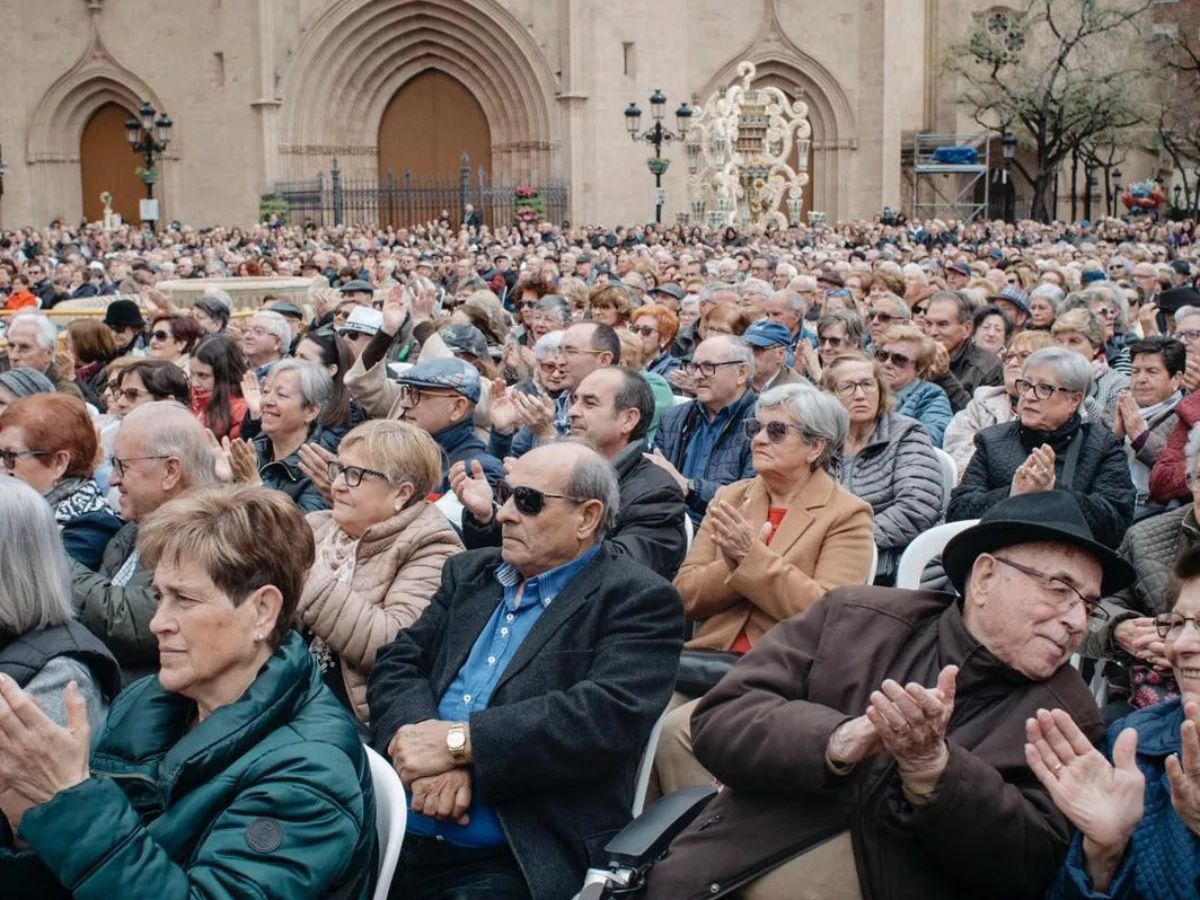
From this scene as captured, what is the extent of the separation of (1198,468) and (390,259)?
14.3 m

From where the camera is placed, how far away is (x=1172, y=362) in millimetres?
7023

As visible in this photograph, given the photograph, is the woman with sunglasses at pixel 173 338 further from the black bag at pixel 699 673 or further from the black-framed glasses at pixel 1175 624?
the black-framed glasses at pixel 1175 624

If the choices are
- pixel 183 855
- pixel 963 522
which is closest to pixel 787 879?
pixel 183 855

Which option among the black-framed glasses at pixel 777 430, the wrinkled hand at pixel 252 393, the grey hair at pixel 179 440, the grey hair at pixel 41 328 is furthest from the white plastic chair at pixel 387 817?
the grey hair at pixel 41 328

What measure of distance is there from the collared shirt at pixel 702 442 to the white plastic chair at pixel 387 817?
3.29 m

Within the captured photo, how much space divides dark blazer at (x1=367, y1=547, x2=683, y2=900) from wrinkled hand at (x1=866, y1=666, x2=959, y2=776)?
33.8 inches

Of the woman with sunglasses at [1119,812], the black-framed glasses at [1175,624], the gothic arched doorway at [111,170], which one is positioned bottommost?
the woman with sunglasses at [1119,812]

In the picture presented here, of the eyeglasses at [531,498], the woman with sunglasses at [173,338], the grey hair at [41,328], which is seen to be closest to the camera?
the eyeglasses at [531,498]

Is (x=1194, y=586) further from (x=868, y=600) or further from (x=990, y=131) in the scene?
(x=990, y=131)

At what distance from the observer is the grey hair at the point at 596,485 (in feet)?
13.1

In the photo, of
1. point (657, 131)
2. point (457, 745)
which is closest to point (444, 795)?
point (457, 745)

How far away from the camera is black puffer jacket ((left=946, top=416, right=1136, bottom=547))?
551cm

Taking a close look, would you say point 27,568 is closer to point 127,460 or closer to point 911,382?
point 127,460

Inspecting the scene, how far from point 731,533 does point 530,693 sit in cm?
103
